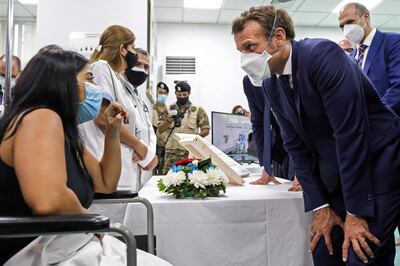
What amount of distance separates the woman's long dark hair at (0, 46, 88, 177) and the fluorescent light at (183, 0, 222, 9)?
4.32m

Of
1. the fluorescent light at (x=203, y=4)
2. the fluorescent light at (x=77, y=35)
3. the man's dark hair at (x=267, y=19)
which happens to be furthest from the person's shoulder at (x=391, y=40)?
the fluorescent light at (x=203, y=4)

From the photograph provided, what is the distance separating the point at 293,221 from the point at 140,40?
5.62 ft

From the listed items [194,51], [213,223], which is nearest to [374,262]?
[213,223]

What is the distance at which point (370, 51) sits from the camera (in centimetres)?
197

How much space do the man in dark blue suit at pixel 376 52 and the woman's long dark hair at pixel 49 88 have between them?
160 centimetres

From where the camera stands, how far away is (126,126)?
1490 mm

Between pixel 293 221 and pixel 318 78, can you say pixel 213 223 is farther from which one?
pixel 318 78

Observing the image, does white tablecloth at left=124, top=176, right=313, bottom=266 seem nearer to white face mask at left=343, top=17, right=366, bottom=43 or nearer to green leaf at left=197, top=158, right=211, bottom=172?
green leaf at left=197, top=158, right=211, bottom=172

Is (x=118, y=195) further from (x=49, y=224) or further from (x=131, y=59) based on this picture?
(x=131, y=59)

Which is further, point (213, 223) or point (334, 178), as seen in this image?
point (213, 223)

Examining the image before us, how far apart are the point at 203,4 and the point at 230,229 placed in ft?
14.3

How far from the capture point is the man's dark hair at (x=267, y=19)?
45.2 inches

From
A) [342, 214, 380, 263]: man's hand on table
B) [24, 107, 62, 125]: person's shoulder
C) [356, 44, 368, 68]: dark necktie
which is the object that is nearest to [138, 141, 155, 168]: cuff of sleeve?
[24, 107, 62, 125]: person's shoulder

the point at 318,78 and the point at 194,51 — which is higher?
the point at 194,51
